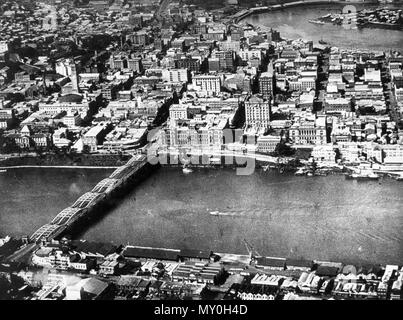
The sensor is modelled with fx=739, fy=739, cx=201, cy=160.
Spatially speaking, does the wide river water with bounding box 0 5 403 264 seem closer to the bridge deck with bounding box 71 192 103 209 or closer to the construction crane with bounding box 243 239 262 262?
the construction crane with bounding box 243 239 262 262

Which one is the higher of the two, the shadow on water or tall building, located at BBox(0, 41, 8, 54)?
tall building, located at BBox(0, 41, 8, 54)

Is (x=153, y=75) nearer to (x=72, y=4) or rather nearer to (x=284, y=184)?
(x=72, y=4)

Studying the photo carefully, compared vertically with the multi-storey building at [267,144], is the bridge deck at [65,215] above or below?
below

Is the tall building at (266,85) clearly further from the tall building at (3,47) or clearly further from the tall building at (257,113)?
the tall building at (3,47)

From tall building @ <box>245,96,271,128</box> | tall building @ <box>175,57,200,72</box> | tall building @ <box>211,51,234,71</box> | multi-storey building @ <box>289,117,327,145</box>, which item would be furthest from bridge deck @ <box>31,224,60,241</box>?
tall building @ <box>211,51,234,71</box>

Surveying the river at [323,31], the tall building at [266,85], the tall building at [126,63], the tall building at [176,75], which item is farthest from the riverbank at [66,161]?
the river at [323,31]
